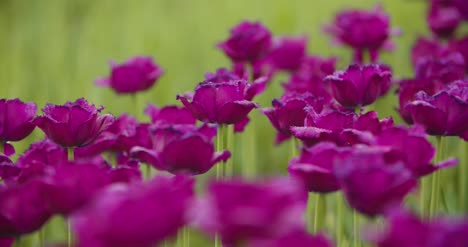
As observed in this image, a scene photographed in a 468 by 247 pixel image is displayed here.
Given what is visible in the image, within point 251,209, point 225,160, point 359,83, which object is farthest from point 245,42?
point 251,209

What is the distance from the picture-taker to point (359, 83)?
1.00 m

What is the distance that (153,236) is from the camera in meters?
0.45

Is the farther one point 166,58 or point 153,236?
point 166,58

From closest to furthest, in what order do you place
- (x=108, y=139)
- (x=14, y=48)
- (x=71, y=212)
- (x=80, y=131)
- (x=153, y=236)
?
(x=153, y=236) → (x=71, y=212) → (x=80, y=131) → (x=108, y=139) → (x=14, y=48)

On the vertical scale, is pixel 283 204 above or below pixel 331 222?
above

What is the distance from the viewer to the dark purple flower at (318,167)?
676mm

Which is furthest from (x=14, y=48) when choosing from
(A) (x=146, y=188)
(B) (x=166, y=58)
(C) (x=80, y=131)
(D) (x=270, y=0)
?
(A) (x=146, y=188)

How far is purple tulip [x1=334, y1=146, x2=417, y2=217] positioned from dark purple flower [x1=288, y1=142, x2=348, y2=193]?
7 centimetres

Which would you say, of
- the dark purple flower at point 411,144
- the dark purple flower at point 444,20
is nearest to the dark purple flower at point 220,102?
the dark purple flower at point 411,144

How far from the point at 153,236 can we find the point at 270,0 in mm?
2185

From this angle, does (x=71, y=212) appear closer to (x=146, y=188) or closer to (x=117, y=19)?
(x=146, y=188)

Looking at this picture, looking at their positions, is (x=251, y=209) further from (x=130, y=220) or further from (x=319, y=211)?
(x=319, y=211)

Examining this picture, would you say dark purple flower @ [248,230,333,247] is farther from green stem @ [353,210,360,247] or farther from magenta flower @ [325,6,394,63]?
magenta flower @ [325,6,394,63]

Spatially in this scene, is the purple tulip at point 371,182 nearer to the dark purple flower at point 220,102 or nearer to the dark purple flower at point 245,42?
the dark purple flower at point 220,102
